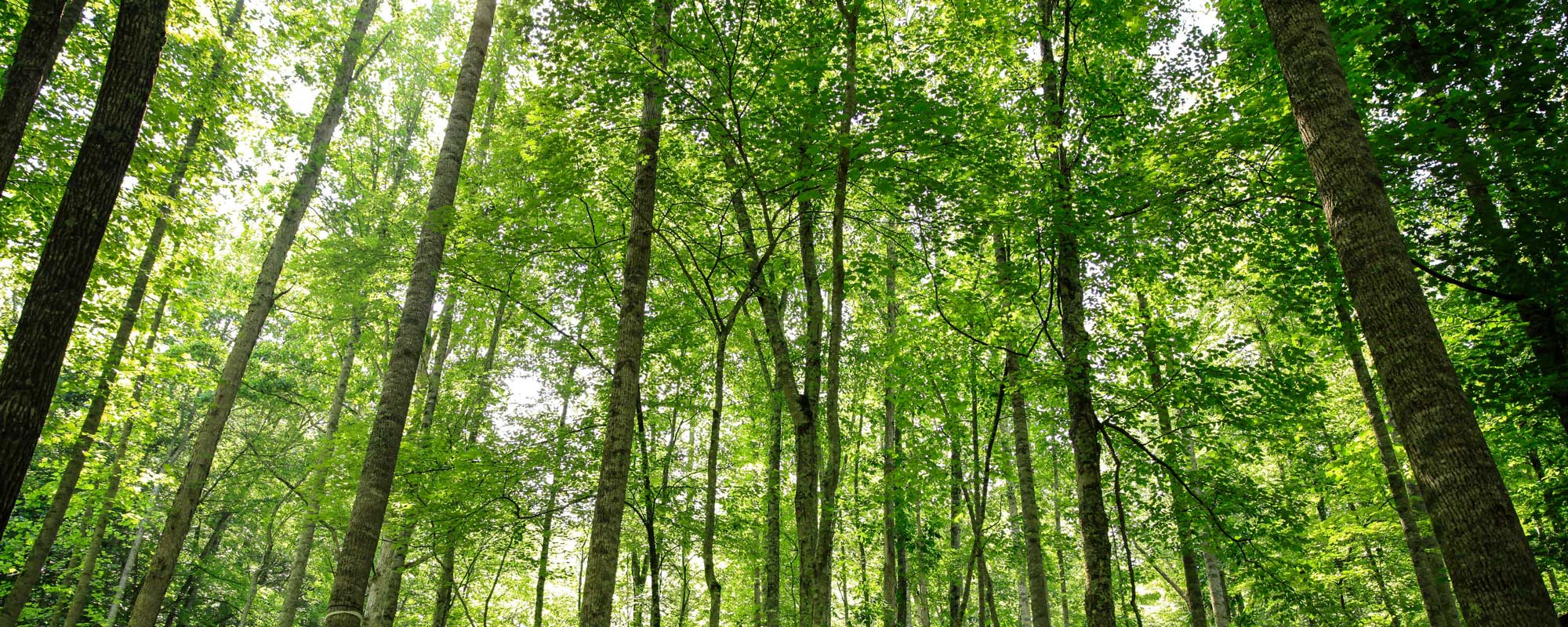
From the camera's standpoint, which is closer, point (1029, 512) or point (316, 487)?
point (1029, 512)

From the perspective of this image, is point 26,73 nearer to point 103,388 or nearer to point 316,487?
point 316,487

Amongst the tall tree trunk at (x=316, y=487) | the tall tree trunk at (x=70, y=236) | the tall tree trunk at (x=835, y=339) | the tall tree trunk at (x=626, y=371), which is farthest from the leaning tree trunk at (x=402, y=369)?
the tall tree trunk at (x=316, y=487)

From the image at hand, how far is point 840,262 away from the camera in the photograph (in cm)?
703

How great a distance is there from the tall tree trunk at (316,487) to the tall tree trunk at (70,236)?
648 cm

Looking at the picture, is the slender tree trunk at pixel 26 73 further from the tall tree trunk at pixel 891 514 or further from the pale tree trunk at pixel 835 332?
the tall tree trunk at pixel 891 514

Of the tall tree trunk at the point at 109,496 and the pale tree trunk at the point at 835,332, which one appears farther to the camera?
the tall tree trunk at the point at 109,496

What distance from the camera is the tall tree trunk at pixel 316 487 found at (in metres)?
11.1

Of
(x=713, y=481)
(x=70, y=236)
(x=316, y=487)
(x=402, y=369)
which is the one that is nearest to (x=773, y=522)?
(x=713, y=481)

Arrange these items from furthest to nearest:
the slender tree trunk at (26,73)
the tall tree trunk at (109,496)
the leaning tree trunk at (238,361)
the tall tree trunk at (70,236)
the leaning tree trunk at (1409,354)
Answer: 1. the tall tree trunk at (109,496)
2. the leaning tree trunk at (238,361)
3. the slender tree trunk at (26,73)
4. the tall tree trunk at (70,236)
5. the leaning tree trunk at (1409,354)

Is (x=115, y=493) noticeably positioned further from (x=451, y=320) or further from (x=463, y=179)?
(x=463, y=179)

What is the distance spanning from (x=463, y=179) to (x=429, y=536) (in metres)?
5.83

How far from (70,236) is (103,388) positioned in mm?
9003

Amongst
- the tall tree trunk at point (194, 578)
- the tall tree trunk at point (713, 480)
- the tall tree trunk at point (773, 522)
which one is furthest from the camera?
the tall tree trunk at point (194, 578)

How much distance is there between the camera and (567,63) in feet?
20.5
